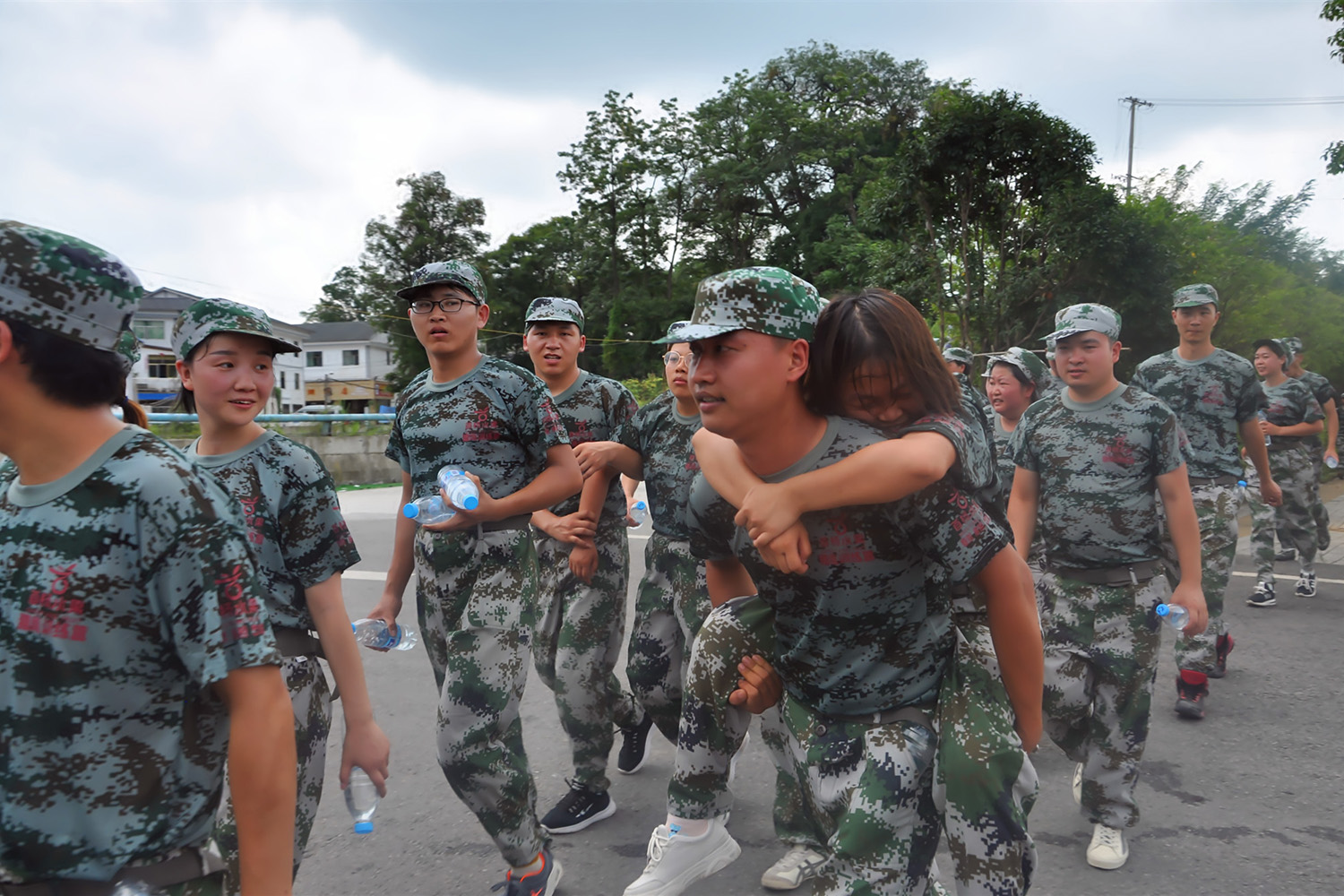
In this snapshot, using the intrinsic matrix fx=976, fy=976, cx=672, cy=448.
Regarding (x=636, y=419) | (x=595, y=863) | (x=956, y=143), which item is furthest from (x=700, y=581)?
(x=956, y=143)

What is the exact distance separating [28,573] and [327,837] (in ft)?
10.3

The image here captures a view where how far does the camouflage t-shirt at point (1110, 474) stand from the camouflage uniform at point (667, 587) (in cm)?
165

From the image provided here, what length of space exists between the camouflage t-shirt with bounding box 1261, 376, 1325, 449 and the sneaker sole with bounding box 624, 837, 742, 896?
8.80 metres

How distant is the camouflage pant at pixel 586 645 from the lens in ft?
14.7

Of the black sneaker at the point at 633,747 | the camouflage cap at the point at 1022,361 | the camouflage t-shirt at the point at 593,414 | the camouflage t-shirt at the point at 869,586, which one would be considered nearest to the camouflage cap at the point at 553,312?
the camouflage t-shirt at the point at 593,414

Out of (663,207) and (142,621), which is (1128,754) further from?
(663,207)

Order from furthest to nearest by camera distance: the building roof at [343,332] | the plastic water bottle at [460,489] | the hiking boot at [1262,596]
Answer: the building roof at [343,332], the hiking boot at [1262,596], the plastic water bottle at [460,489]

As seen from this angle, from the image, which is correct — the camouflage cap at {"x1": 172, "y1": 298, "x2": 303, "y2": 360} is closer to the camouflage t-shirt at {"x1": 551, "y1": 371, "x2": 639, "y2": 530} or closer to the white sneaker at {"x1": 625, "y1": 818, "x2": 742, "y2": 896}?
the white sneaker at {"x1": 625, "y1": 818, "x2": 742, "y2": 896}

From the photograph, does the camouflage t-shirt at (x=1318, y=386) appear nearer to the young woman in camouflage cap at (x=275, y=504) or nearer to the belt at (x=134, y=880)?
the young woman in camouflage cap at (x=275, y=504)

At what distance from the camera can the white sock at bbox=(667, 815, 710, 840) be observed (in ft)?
9.02

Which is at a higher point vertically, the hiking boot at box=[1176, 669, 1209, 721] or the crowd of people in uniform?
the crowd of people in uniform

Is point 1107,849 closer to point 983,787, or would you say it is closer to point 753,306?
point 983,787

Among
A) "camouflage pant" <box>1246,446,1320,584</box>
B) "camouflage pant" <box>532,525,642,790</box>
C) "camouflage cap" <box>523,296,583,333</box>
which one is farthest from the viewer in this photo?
"camouflage pant" <box>1246,446,1320,584</box>

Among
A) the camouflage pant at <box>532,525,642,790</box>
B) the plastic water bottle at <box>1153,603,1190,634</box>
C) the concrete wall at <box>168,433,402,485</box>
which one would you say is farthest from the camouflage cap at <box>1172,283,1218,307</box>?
the concrete wall at <box>168,433,402,485</box>
